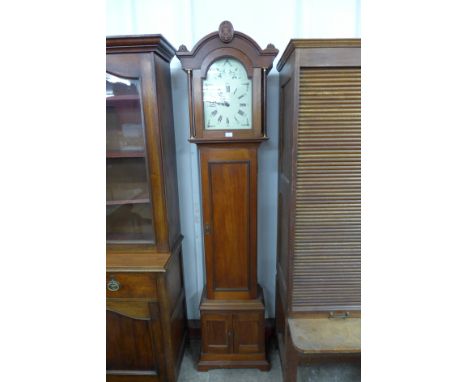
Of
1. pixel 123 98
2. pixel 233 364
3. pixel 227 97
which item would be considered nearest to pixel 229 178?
pixel 227 97

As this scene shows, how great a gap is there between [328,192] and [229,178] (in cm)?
49

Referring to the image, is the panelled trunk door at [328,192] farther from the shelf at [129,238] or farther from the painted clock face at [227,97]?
the shelf at [129,238]

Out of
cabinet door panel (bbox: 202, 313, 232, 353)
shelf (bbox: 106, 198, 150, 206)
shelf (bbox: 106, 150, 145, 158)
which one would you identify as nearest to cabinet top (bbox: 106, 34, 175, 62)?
shelf (bbox: 106, 150, 145, 158)

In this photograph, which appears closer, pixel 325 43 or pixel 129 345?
pixel 325 43

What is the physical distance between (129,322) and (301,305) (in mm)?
848

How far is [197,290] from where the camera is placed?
68.6 inches

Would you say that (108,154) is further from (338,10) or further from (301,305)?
(338,10)

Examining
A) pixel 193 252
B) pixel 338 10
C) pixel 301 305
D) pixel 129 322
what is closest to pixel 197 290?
pixel 193 252

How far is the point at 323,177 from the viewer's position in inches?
42.3

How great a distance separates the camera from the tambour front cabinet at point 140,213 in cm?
116

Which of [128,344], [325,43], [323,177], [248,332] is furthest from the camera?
[248,332]

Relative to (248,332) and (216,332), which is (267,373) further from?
(216,332)

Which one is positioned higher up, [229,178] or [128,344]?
[229,178]
